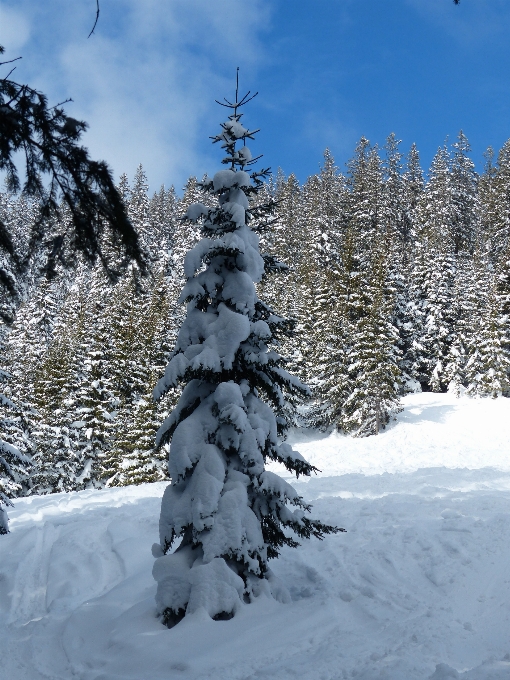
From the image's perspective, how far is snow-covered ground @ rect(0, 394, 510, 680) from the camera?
19.7 ft

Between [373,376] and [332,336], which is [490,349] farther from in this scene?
[332,336]

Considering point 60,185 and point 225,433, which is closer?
point 60,185

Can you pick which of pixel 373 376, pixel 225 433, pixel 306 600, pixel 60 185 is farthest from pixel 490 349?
pixel 60 185

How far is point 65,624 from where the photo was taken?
7730 millimetres

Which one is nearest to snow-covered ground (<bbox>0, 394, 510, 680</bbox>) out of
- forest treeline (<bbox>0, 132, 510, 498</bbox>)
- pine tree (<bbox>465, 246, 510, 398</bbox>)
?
forest treeline (<bbox>0, 132, 510, 498</bbox>)

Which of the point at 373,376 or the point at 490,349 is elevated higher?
the point at 490,349

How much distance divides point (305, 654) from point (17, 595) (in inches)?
250

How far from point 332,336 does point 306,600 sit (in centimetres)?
3066

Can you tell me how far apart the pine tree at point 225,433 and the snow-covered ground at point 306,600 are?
Answer: 1.90ft

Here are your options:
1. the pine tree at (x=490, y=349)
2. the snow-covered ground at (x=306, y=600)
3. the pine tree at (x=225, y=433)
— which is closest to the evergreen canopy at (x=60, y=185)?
the pine tree at (x=225, y=433)

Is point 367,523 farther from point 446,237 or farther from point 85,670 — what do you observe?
point 446,237

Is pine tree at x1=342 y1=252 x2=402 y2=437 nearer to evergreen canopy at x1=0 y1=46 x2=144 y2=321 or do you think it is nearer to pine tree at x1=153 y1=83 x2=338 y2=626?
pine tree at x1=153 y1=83 x2=338 y2=626

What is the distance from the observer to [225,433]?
25.0 feet

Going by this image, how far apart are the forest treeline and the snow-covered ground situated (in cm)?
500
